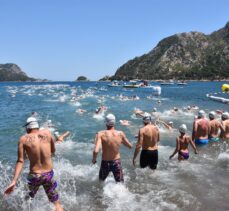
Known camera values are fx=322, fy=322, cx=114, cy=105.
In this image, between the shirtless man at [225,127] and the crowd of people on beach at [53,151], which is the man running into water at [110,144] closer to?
the crowd of people on beach at [53,151]

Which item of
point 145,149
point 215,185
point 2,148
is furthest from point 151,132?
point 2,148

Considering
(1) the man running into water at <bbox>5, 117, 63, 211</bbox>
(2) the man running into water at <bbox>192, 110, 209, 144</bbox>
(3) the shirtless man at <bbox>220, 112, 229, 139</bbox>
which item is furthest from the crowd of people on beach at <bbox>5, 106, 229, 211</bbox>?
(3) the shirtless man at <bbox>220, 112, 229, 139</bbox>

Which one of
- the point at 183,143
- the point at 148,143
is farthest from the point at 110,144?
the point at 183,143

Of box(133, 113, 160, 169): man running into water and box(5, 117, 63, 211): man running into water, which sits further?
box(133, 113, 160, 169): man running into water

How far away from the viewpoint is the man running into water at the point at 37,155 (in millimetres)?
5875

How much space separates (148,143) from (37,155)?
12.2 ft

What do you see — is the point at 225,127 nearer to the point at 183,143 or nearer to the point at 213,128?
the point at 213,128

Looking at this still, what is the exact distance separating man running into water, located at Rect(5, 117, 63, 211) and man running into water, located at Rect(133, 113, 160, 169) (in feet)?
10.1

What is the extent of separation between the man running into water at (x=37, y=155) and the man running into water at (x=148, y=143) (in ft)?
10.1

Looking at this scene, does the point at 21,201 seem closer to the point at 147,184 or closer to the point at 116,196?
the point at 116,196

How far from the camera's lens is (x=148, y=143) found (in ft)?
29.0

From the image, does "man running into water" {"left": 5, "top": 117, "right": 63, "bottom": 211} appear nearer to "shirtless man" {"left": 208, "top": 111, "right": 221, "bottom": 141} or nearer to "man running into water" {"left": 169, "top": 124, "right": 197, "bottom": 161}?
"man running into water" {"left": 169, "top": 124, "right": 197, "bottom": 161}

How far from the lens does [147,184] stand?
29.2 ft

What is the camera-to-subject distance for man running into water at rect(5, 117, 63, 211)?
19.3ft
